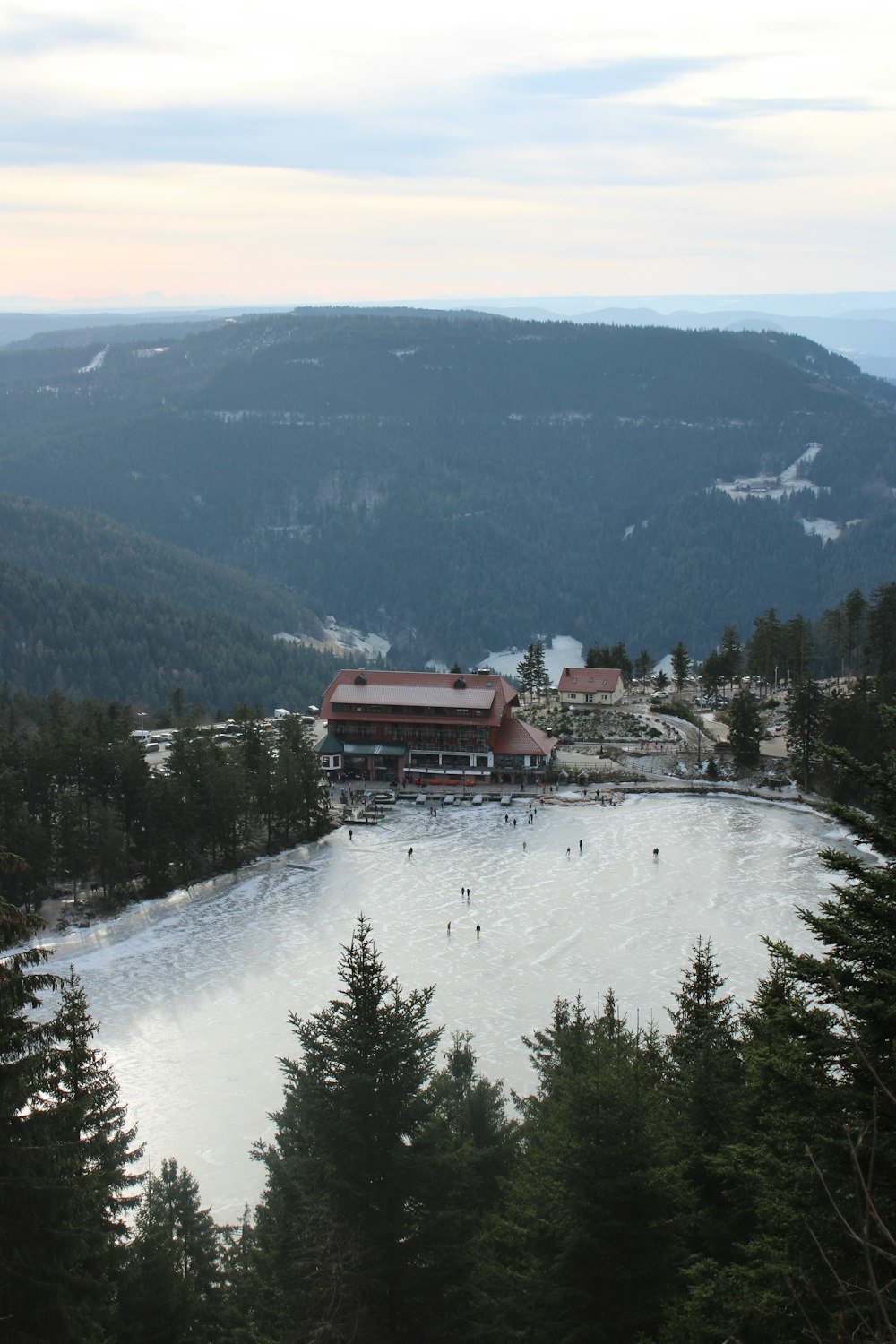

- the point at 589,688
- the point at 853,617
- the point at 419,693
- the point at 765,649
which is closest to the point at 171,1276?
the point at 419,693

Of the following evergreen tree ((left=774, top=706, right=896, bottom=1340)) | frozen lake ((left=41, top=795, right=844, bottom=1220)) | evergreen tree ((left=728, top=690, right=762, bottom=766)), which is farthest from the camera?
evergreen tree ((left=728, top=690, right=762, bottom=766))

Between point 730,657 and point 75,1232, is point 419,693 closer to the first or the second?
point 730,657

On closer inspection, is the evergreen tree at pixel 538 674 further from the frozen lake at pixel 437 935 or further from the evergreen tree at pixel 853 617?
the frozen lake at pixel 437 935

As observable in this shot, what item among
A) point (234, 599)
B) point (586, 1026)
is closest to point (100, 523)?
point (234, 599)

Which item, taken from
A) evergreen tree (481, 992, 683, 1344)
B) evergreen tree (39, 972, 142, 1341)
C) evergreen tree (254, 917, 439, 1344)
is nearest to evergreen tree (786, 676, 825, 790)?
evergreen tree (254, 917, 439, 1344)

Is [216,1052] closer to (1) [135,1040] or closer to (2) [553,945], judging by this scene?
(1) [135,1040]

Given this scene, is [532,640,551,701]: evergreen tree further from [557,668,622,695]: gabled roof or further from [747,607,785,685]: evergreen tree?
[747,607,785,685]: evergreen tree
